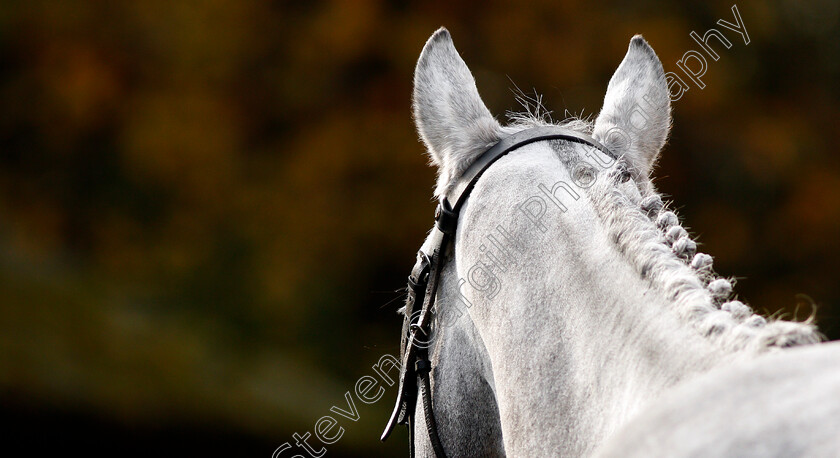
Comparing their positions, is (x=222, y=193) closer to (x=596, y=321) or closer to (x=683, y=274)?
(x=596, y=321)

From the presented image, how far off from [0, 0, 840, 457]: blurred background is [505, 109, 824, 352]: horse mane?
12.5ft

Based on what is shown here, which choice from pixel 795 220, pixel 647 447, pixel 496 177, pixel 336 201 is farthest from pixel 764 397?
pixel 795 220

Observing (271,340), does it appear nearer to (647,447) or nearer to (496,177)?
(496,177)

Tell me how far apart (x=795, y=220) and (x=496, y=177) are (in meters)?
5.20

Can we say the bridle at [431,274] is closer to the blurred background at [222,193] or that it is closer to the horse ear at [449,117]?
the horse ear at [449,117]

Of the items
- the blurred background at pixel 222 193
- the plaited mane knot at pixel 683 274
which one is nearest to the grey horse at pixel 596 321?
the plaited mane knot at pixel 683 274

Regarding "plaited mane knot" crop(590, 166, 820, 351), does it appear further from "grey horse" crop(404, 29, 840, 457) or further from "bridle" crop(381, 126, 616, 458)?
"bridle" crop(381, 126, 616, 458)

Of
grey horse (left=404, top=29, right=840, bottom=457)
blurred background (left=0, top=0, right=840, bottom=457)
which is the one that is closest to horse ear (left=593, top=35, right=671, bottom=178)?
grey horse (left=404, top=29, right=840, bottom=457)

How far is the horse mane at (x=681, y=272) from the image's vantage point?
88 centimetres

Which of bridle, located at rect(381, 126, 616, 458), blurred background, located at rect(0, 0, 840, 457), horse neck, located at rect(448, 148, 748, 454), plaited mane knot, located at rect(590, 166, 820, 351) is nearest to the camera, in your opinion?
plaited mane knot, located at rect(590, 166, 820, 351)

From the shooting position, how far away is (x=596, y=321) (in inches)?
43.9

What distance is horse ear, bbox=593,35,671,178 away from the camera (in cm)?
156

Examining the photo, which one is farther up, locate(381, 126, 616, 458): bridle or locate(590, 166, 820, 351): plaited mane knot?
locate(381, 126, 616, 458): bridle

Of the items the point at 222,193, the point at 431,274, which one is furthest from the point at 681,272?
the point at 222,193
